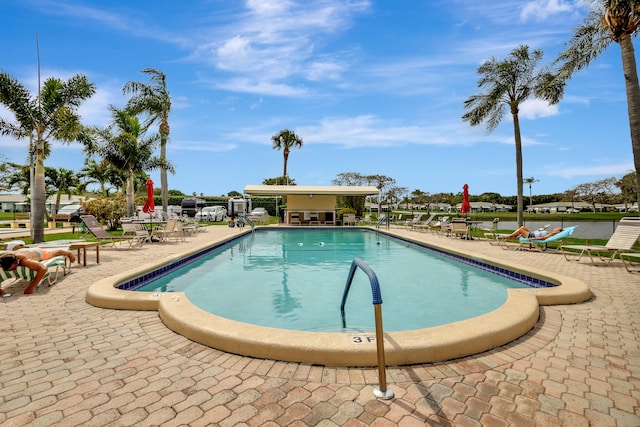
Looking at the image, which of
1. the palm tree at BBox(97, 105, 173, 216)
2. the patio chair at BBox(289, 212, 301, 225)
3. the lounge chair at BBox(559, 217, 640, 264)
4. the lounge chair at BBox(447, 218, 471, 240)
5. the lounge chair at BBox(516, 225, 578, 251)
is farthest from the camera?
the patio chair at BBox(289, 212, 301, 225)

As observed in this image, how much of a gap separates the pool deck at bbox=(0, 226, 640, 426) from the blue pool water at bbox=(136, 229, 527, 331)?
5.91ft

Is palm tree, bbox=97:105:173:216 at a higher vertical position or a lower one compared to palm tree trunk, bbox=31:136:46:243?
higher

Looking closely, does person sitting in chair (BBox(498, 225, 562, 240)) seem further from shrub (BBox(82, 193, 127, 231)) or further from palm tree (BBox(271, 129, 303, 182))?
palm tree (BBox(271, 129, 303, 182))

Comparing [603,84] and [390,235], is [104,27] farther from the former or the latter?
[603,84]

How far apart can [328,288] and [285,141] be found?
32.9 meters

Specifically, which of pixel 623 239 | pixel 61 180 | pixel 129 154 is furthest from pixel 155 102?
pixel 623 239

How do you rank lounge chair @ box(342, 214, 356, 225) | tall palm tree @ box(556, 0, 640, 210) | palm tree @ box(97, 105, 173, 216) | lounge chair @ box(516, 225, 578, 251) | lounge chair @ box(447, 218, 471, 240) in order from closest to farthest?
tall palm tree @ box(556, 0, 640, 210)
lounge chair @ box(516, 225, 578, 251)
lounge chair @ box(447, 218, 471, 240)
palm tree @ box(97, 105, 173, 216)
lounge chair @ box(342, 214, 356, 225)

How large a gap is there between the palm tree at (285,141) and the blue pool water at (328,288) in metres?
28.1

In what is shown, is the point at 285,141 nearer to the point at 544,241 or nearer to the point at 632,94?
the point at 544,241

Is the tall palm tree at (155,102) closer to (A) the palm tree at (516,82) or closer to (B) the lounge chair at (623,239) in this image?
(A) the palm tree at (516,82)

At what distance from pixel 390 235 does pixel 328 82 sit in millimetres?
7872

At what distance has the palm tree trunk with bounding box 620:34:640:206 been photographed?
8852 millimetres

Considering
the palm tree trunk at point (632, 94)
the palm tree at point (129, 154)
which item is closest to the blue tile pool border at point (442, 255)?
the palm tree trunk at point (632, 94)

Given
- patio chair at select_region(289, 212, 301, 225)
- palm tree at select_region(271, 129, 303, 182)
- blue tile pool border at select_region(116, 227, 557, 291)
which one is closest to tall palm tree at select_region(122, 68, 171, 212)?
patio chair at select_region(289, 212, 301, 225)
